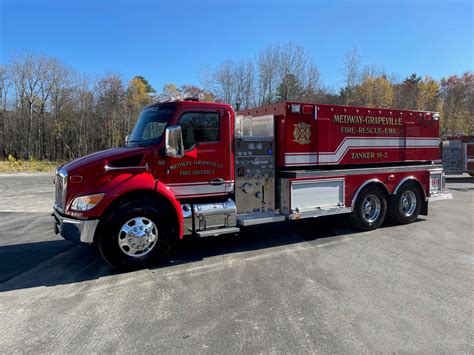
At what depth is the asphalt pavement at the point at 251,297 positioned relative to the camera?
11.6 feet

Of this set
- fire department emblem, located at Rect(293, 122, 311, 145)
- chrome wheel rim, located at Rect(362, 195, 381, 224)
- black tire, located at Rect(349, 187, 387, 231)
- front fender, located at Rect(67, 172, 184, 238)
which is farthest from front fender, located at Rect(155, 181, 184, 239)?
chrome wheel rim, located at Rect(362, 195, 381, 224)

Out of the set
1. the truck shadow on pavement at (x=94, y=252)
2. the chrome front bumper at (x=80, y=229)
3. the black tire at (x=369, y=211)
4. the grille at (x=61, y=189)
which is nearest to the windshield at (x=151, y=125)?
the grille at (x=61, y=189)

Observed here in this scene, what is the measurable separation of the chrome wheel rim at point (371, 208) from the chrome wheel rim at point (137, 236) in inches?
195

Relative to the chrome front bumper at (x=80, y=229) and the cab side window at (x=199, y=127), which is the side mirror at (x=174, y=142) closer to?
the cab side window at (x=199, y=127)

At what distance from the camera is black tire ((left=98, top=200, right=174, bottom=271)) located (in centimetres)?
541

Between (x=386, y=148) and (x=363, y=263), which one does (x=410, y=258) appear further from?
(x=386, y=148)

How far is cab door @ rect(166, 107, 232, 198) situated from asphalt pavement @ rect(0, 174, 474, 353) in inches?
47.2

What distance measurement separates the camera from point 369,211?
27.9 ft

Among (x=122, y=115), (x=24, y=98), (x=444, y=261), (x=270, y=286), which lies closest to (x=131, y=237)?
(x=270, y=286)

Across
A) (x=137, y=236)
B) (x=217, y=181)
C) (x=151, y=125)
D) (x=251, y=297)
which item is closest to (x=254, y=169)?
(x=217, y=181)

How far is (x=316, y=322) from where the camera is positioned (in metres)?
3.88

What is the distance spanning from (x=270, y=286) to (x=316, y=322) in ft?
3.66

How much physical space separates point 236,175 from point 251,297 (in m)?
2.67

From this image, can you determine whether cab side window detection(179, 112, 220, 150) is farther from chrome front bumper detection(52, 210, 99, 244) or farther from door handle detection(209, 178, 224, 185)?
chrome front bumper detection(52, 210, 99, 244)
